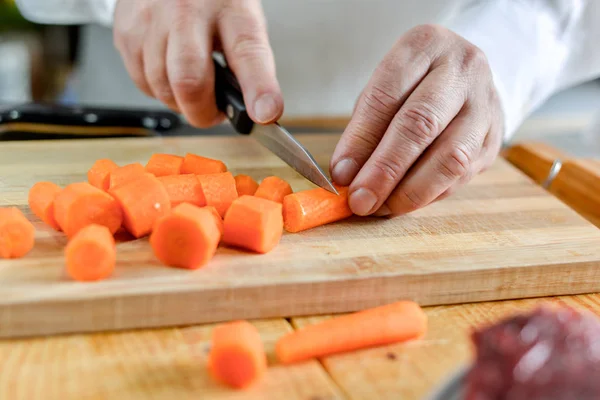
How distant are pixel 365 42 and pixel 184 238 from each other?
5.85 ft

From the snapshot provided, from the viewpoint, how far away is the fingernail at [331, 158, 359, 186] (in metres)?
1.63

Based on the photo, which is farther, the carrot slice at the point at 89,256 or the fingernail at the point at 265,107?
the fingernail at the point at 265,107

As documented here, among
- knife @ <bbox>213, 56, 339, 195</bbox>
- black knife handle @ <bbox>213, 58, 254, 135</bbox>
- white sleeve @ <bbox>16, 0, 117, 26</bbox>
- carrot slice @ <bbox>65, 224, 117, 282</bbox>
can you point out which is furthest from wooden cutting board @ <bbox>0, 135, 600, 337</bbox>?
white sleeve @ <bbox>16, 0, 117, 26</bbox>

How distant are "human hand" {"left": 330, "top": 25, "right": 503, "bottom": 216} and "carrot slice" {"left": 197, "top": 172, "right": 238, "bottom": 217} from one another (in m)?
0.29

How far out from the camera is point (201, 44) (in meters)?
1.82

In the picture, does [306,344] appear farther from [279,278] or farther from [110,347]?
[110,347]

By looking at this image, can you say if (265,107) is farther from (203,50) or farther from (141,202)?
(141,202)

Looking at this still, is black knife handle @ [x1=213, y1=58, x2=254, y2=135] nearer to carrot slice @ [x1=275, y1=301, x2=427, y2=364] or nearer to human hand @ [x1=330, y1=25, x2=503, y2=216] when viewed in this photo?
human hand @ [x1=330, y1=25, x2=503, y2=216]

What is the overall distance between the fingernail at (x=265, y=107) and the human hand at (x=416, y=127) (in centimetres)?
22

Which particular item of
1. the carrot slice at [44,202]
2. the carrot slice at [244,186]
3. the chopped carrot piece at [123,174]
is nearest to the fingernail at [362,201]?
the carrot slice at [244,186]

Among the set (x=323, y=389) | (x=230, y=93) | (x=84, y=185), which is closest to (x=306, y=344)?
(x=323, y=389)

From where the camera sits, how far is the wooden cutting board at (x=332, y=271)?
1.19 metres

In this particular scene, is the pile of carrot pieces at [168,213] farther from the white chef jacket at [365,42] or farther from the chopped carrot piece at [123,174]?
the white chef jacket at [365,42]

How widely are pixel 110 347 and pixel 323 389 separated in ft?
1.36
